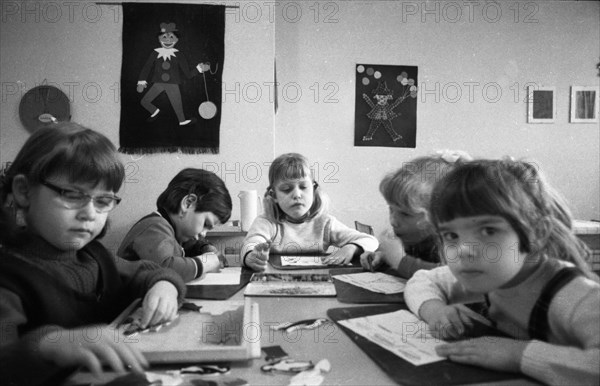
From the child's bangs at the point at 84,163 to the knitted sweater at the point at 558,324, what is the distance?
0.62m

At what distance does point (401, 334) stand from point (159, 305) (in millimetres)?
422

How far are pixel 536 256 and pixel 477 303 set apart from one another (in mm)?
230

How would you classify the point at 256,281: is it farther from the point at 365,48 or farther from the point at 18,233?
the point at 365,48

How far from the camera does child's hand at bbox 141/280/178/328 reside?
78 centimetres

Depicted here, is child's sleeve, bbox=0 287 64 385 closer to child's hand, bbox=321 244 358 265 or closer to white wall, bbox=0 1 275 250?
child's hand, bbox=321 244 358 265

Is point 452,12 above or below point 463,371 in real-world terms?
above

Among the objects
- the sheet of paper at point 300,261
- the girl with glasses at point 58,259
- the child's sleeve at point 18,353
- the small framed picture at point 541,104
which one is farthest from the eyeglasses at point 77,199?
the small framed picture at point 541,104

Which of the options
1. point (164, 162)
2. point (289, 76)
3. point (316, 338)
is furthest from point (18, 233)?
point (289, 76)

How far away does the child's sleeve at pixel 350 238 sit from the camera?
5.39ft

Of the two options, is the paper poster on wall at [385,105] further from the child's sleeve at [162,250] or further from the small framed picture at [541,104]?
the child's sleeve at [162,250]

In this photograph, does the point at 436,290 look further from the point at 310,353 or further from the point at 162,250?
the point at 162,250

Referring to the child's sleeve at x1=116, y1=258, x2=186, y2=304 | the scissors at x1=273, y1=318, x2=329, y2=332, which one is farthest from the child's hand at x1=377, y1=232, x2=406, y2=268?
the child's sleeve at x1=116, y1=258, x2=186, y2=304

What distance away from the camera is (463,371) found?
60 cm

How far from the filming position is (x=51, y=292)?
2.46ft
